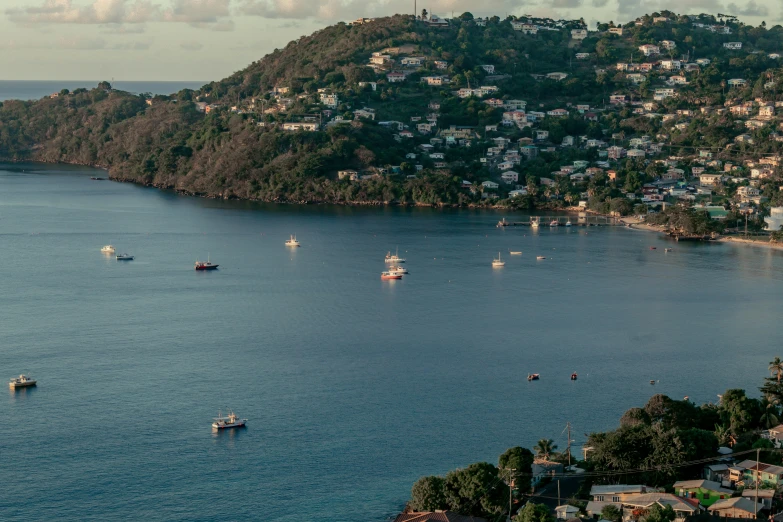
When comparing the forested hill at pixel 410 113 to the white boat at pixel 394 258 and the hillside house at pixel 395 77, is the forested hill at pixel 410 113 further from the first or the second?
the white boat at pixel 394 258

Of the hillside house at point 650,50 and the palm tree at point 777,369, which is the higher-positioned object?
the hillside house at point 650,50

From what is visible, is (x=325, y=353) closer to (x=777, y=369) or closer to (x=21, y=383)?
(x=21, y=383)

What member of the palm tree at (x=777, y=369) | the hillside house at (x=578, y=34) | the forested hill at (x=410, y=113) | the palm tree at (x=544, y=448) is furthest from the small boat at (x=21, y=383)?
the hillside house at (x=578, y=34)

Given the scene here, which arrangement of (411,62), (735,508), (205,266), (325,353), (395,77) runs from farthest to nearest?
(411,62), (395,77), (205,266), (325,353), (735,508)

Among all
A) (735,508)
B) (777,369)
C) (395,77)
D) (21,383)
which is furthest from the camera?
(395,77)

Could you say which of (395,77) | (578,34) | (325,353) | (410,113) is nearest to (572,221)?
(410,113)

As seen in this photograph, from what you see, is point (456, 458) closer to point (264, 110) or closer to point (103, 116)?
point (264, 110)

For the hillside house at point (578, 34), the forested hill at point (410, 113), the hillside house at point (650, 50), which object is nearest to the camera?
the forested hill at point (410, 113)

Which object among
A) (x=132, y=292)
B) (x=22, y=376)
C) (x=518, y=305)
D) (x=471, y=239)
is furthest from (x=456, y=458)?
(x=471, y=239)
